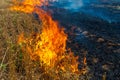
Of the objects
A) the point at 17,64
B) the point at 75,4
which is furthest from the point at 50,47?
the point at 75,4

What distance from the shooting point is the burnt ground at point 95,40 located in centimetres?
1306

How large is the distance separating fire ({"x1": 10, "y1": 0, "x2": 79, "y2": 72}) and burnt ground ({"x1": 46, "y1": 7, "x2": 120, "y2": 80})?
60cm

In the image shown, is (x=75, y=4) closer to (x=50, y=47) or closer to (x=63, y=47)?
(x=63, y=47)

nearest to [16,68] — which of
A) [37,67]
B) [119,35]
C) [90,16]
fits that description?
[37,67]

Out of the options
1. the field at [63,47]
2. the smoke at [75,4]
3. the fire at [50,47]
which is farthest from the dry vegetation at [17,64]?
the smoke at [75,4]

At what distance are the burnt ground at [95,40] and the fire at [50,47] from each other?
596 millimetres

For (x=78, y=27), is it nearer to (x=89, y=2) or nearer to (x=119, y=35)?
(x=119, y=35)

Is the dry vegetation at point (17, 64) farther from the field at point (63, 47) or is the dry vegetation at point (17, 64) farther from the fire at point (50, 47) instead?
the fire at point (50, 47)

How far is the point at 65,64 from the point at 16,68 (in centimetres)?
207

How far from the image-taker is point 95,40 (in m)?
16.1

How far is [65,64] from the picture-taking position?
12.9 m

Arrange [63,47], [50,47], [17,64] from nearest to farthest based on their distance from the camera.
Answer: [17,64] → [50,47] → [63,47]

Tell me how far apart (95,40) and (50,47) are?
3.00 metres

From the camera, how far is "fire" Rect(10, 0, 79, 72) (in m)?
12.8
